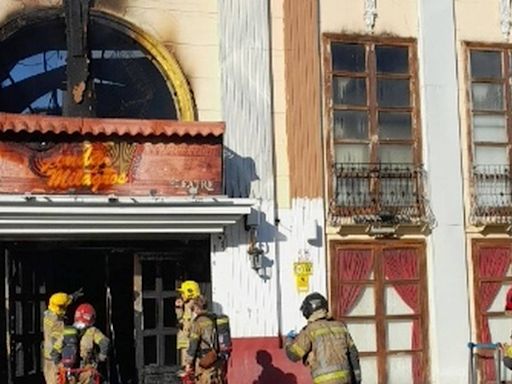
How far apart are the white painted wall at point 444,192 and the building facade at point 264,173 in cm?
3

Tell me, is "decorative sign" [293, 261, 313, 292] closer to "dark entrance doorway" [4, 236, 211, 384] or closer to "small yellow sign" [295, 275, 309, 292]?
"small yellow sign" [295, 275, 309, 292]

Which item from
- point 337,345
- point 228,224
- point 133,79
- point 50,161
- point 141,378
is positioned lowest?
point 141,378

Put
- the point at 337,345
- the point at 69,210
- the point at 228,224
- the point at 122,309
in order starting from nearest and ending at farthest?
the point at 337,345 → the point at 69,210 → the point at 228,224 → the point at 122,309

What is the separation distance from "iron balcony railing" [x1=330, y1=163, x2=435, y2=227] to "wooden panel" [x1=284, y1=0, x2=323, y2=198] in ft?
1.42

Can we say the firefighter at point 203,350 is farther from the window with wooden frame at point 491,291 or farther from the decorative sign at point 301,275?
the window with wooden frame at point 491,291

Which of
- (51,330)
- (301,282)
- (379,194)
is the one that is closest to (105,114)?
(301,282)

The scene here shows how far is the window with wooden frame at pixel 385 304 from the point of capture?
15.9 meters

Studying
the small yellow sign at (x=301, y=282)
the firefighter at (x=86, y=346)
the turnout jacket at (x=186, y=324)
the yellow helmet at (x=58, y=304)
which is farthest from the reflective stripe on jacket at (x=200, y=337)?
the small yellow sign at (x=301, y=282)

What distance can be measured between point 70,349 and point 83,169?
3365mm

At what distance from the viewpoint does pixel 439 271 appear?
16.2 meters

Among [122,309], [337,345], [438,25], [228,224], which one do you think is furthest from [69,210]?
[438,25]

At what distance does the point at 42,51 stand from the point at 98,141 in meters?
2.18

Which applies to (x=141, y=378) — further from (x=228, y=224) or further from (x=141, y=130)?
(x=141, y=130)

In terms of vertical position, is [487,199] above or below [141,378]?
above
